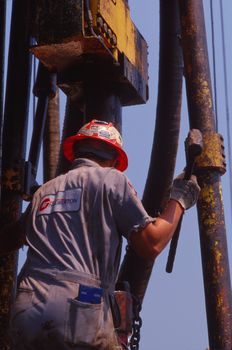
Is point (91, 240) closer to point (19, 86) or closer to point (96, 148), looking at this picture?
point (96, 148)

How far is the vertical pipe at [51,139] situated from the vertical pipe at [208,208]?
2447 millimetres

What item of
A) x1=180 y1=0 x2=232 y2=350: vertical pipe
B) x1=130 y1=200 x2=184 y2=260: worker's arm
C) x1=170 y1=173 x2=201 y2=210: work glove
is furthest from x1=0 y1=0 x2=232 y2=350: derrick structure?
x1=130 y1=200 x2=184 y2=260: worker's arm

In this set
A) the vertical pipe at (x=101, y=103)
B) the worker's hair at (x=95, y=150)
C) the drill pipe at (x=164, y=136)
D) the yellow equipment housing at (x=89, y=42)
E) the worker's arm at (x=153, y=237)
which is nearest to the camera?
the worker's arm at (x=153, y=237)

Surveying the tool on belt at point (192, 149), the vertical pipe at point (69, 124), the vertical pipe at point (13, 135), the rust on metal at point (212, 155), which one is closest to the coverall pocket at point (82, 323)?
the tool on belt at point (192, 149)

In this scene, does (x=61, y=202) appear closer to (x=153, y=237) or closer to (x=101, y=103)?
(x=153, y=237)

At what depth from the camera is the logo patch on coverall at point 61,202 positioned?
304cm

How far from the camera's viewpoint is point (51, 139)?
6355 millimetres

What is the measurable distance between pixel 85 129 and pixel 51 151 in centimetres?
302

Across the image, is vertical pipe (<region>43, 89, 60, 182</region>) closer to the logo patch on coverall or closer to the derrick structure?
the derrick structure

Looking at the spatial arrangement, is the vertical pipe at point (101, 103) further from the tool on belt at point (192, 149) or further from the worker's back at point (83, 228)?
the worker's back at point (83, 228)

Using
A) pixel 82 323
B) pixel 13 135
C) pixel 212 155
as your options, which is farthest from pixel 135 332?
pixel 13 135

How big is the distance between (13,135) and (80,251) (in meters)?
1.60

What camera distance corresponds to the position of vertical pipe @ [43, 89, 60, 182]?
20.8 feet

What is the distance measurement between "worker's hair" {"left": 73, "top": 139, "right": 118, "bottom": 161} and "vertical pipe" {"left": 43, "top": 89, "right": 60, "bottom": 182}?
9.71 feet
